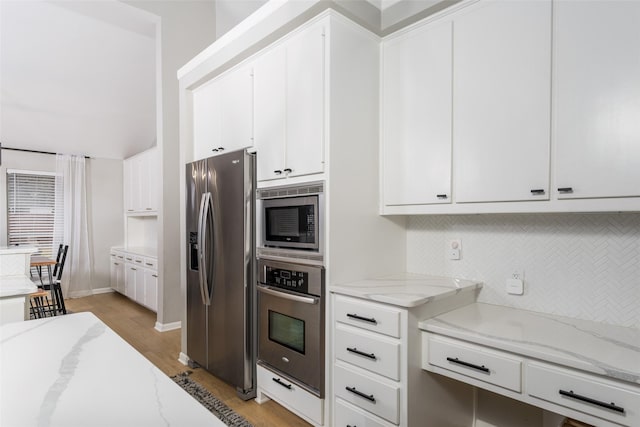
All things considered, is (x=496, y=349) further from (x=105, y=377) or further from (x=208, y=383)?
(x=208, y=383)

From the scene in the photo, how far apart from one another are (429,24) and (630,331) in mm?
1861

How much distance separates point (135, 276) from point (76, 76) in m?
2.75

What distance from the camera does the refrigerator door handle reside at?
2777mm

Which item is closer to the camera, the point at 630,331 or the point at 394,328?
the point at 630,331

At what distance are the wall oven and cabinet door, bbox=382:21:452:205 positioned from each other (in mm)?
752

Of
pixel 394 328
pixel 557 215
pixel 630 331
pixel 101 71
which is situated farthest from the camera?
pixel 101 71

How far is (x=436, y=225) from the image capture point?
237 centimetres

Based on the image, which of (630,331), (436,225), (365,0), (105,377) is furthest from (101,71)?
(630,331)

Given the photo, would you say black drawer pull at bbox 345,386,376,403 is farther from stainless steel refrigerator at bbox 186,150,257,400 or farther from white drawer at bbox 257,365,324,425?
stainless steel refrigerator at bbox 186,150,257,400

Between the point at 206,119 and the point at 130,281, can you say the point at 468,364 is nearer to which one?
the point at 206,119

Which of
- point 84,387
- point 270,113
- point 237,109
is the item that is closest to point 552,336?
point 84,387

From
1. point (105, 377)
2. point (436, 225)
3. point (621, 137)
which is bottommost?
point (105, 377)

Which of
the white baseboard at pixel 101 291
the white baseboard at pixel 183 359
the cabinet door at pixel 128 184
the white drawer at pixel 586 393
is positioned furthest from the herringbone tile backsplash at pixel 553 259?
the white baseboard at pixel 101 291

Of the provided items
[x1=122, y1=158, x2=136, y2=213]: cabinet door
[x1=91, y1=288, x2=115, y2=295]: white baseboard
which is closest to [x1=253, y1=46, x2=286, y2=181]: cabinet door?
[x1=122, y1=158, x2=136, y2=213]: cabinet door
